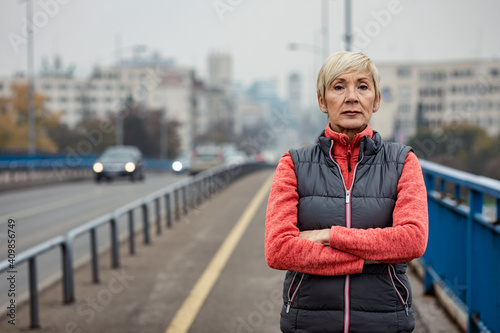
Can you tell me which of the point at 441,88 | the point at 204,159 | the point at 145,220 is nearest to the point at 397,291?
the point at 145,220

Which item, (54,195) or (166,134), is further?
(166,134)

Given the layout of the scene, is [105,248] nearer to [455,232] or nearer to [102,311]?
[102,311]

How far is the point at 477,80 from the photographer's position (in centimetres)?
12938

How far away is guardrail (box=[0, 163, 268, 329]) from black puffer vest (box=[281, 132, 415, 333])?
155 inches

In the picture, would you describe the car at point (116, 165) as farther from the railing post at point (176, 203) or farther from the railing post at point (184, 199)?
the railing post at point (176, 203)

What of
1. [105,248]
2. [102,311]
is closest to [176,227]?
[105,248]

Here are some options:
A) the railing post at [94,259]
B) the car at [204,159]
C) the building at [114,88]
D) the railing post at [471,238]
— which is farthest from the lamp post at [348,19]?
the building at [114,88]

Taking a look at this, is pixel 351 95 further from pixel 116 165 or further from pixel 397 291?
pixel 116 165

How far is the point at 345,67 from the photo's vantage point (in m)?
2.73

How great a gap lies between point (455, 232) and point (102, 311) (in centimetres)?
365

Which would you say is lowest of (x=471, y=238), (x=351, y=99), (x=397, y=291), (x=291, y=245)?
(x=471, y=238)

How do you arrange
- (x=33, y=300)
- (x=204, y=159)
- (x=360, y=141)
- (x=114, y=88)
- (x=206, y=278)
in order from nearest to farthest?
1. (x=360, y=141)
2. (x=33, y=300)
3. (x=206, y=278)
4. (x=204, y=159)
5. (x=114, y=88)

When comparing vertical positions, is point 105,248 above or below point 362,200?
below

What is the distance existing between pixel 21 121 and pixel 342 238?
93074mm
